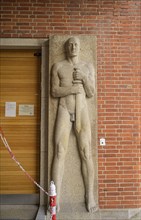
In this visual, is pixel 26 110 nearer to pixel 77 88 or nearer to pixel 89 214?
pixel 77 88

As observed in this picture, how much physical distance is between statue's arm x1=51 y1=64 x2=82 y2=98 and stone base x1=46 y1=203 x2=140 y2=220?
1.76 meters

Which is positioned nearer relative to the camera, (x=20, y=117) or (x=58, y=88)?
(x=58, y=88)

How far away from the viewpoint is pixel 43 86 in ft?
11.7

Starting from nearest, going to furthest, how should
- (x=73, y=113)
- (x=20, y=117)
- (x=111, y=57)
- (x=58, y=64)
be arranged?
1. (x=73, y=113)
2. (x=58, y=64)
3. (x=111, y=57)
4. (x=20, y=117)

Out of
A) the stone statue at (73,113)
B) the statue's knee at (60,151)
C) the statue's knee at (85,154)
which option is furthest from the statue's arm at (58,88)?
the statue's knee at (85,154)

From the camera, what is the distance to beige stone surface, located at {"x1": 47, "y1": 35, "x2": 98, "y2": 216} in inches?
130

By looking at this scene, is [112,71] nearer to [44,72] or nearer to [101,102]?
[101,102]

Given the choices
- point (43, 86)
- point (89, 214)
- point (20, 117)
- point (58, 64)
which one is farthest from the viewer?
point (20, 117)

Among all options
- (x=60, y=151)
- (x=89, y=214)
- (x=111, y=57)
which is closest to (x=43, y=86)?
(x=60, y=151)

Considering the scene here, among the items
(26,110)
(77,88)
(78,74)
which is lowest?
(26,110)

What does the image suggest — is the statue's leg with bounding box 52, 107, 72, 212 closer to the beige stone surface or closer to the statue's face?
the beige stone surface

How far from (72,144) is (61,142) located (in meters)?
0.20

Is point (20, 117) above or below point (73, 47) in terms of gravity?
below

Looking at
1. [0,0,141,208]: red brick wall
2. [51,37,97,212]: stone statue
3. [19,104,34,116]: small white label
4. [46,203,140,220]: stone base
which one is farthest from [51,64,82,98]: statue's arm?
[46,203,140,220]: stone base
